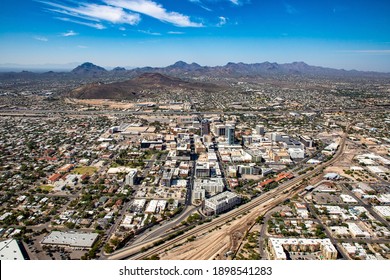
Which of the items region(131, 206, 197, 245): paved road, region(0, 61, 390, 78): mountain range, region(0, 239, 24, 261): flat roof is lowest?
region(131, 206, 197, 245): paved road

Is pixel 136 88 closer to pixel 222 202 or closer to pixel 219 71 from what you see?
pixel 222 202

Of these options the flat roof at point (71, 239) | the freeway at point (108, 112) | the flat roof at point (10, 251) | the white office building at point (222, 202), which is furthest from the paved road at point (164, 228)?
the freeway at point (108, 112)

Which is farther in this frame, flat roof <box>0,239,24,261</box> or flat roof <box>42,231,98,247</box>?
flat roof <box>42,231,98,247</box>

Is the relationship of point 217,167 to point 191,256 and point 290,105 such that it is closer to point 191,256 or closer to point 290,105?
point 191,256

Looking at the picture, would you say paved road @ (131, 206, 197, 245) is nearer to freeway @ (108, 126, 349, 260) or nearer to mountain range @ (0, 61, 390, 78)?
freeway @ (108, 126, 349, 260)

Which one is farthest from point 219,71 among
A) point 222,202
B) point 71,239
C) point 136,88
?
point 71,239

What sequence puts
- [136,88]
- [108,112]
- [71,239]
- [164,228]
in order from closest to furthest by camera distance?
1. [71,239]
2. [164,228]
3. [108,112]
4. [136,88]

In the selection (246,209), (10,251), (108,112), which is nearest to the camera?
(10,251)

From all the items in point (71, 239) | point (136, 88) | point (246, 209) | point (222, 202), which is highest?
point (136, 88)

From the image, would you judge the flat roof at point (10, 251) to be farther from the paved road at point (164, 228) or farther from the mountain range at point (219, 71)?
the mountain range at point (219, 71)

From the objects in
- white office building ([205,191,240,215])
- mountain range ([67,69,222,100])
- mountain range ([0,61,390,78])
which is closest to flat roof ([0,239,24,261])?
white office building ([205,191,240,215])
